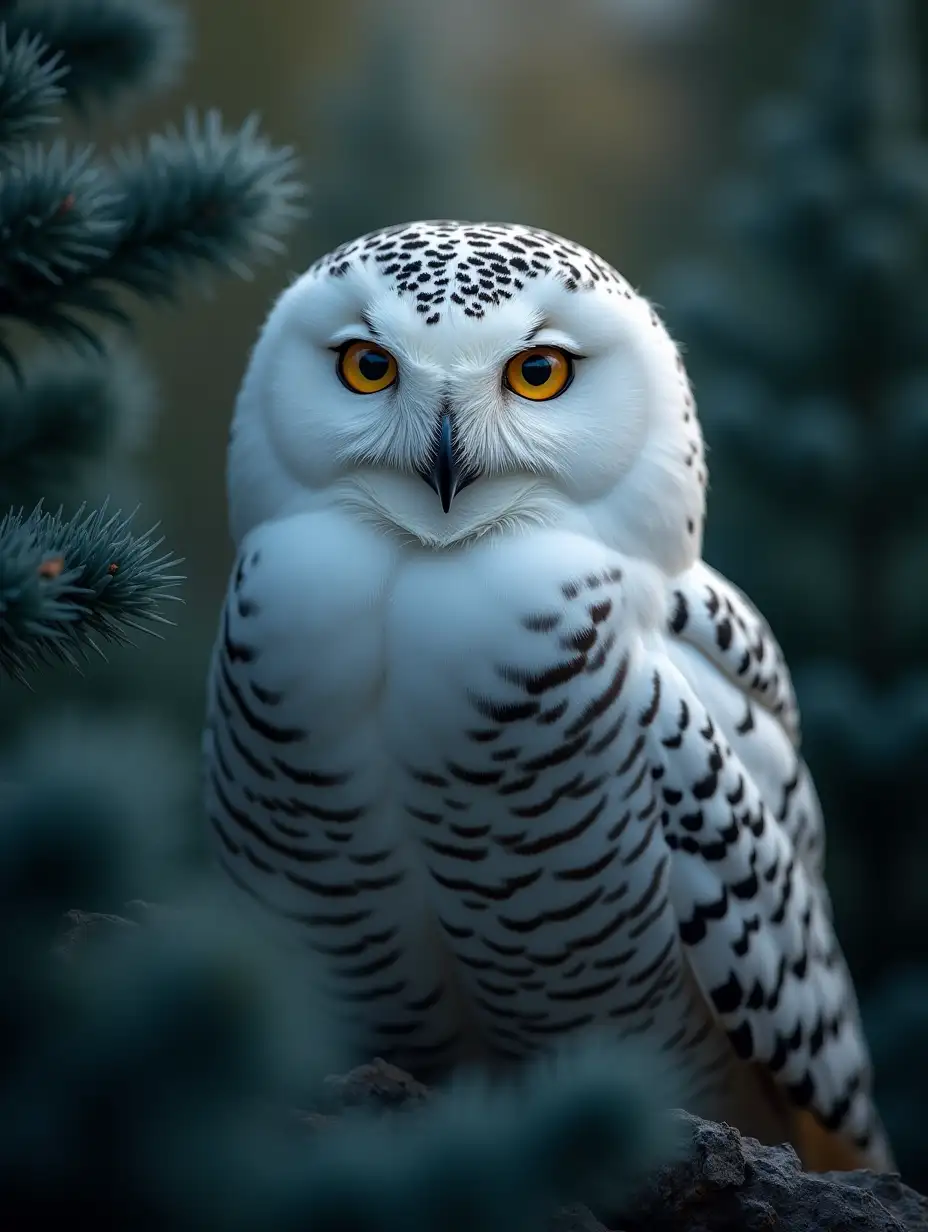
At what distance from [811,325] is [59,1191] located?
1.72 m

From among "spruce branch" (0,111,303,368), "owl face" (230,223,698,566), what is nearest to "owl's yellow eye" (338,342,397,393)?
"owl face" (230,223,698,566)

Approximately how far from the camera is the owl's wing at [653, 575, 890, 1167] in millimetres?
1156

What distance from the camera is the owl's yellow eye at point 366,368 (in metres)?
1.08

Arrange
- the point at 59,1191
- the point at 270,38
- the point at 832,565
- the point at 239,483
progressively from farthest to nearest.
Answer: the point at 270,38
the point at 832,565
the point at 239,483
the point at 59,1191

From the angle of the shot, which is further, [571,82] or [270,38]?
[571,82]

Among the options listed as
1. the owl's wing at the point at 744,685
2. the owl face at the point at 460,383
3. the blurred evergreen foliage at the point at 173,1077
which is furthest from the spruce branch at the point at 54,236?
the owl's wing at the point at 744,685

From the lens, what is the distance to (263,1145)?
63cm

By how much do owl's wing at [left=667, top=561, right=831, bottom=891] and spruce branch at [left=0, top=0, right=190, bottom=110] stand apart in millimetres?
646

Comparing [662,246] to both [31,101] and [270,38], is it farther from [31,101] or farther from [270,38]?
[31,101]

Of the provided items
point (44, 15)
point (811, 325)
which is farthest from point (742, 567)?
point (44, 15)

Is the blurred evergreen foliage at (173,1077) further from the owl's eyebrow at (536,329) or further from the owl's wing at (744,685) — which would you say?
the owl's wing at (744,685)

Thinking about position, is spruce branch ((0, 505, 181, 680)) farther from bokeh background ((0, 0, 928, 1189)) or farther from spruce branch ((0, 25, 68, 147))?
bokeh background ((0, 0, 928, 1189))

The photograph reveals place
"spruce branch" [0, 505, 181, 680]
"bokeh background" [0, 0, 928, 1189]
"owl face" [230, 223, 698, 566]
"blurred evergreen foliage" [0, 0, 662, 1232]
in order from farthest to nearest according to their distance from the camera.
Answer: "bokeh background" [0, 0, 928, 1189], "owl face" [230, 223, 698, 566], "spruce branch" [0, 505, 181, 680], "blurred evergreen foliage" [0, 0, 662, 1232]

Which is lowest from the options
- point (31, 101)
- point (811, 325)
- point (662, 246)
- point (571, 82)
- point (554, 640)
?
point (554, 640)
